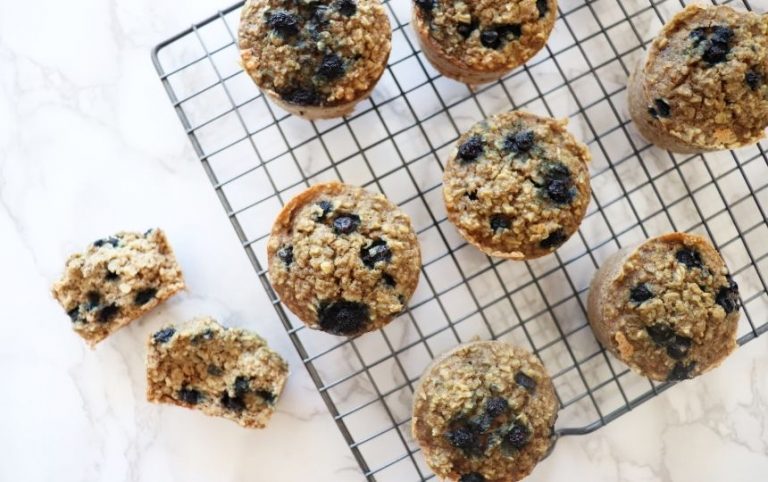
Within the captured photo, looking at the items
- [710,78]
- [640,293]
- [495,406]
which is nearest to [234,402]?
[495,406]

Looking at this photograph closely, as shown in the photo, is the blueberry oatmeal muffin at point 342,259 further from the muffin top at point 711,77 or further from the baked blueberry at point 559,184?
the muffin top at point 711,77

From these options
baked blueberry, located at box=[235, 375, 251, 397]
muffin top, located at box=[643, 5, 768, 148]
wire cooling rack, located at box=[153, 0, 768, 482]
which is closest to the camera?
muffin top, located at box=[643, 5, 768, 148]

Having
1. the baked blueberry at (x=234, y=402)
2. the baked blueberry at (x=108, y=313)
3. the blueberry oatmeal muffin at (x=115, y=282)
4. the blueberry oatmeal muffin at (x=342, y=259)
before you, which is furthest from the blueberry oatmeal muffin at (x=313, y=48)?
the baked blueberry at (x=234, y=402)

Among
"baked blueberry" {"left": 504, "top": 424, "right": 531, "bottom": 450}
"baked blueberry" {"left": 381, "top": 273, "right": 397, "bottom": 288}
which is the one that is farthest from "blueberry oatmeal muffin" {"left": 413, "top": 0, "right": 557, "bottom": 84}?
"baked blueberry" {"left": 504, "top": 424, "right": 531, "bottom": 450}

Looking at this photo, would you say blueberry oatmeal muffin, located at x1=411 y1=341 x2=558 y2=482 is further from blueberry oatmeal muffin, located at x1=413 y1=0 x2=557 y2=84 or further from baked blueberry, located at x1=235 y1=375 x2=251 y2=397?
blueberry oatmeal muffin, located at x1=413 y1=0 x2=557 y2=84

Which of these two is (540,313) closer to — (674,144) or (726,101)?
(674,144)

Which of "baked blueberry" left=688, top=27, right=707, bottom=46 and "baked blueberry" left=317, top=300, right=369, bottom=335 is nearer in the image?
"baked blueberry" left=317, top=300, right=369, bottom=335

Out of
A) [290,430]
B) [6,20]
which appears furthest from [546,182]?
[6,20]
